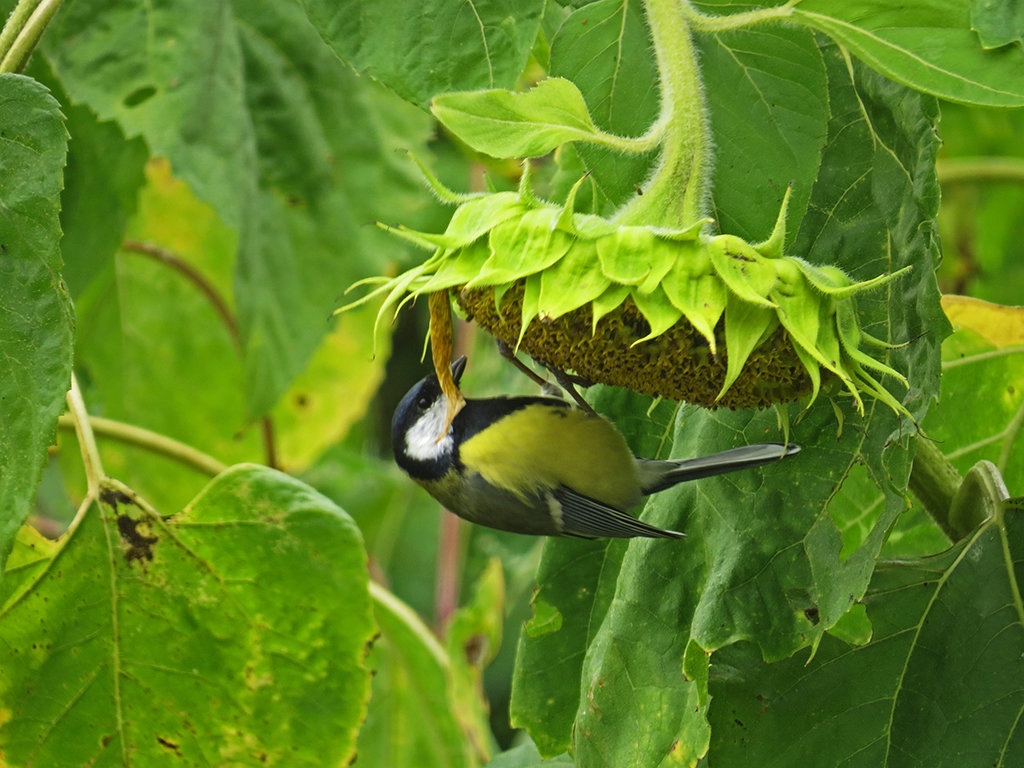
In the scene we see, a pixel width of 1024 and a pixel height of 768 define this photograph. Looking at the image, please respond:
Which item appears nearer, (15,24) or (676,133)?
(676,133)

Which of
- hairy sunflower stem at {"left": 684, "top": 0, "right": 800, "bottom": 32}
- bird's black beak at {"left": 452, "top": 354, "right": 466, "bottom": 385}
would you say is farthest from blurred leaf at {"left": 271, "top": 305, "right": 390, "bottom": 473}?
hairy sunflower stem at {"left": 684, "top": 0, "right": 800, "bottom": 32}

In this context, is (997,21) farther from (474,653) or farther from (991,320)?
(474,653)

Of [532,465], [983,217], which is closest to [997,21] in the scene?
[532,465]

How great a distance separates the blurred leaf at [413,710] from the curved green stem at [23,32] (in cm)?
74

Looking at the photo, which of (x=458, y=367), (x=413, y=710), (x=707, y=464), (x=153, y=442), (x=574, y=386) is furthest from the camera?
(x=413, y=710)

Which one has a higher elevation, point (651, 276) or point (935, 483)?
point (651, 276)

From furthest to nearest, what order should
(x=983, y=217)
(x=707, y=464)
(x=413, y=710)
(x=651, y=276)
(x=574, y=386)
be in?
(x=983, y=217) < (x=413, y=710) < (x=574, y=386) < (x=707, y=464) < (x=651, y=276)

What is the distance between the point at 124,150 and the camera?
1.19 meters

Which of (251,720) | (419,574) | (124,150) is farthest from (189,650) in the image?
(419,574)

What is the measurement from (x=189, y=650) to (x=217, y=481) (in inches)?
4.8

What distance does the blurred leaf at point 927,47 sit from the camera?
0.65m

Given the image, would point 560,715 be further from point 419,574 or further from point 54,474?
point 419,574

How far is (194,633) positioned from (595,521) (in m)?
0.30

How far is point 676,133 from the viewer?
68 centimetres
